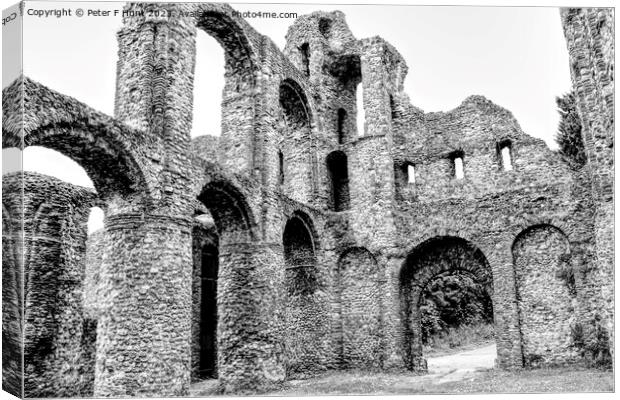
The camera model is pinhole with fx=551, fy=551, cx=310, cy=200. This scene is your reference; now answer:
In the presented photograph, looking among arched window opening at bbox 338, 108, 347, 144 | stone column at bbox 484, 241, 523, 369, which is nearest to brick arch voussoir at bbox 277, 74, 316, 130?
arched window opening at bbox 338, 108, 347, 144

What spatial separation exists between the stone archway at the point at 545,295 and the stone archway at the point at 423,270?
A: 1003mm

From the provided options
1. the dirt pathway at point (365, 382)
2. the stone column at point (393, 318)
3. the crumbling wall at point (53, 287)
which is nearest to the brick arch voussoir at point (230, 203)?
the crumbling wall at point (53, 287)

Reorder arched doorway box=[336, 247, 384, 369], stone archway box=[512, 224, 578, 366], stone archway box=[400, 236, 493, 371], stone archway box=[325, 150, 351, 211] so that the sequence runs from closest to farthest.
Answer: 1. stone archway box=[512, 224, 578, 366]
2. stone archway box=[400, 236, 493, 371]
3. arched doorway box=[336, 247, 384, 369]
4. stone archway box=[325, 150, 351, 211]

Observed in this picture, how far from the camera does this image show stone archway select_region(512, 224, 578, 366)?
504 inches

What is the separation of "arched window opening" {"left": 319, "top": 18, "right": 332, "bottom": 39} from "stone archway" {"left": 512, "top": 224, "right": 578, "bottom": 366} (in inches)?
377

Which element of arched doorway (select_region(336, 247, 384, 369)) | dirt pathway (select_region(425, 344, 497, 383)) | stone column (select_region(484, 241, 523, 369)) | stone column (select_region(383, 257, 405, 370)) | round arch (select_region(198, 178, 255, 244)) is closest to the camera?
round arch (select_region(198, 178, 255, 244))

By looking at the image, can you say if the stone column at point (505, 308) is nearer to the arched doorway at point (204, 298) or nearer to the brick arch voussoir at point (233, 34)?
the brick arch voussoir at point (233, 34)

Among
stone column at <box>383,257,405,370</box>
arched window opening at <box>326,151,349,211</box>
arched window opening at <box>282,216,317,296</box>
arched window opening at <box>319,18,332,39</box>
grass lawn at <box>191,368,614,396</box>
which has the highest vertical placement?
arched window opening at <box>319,18,332,39</box>

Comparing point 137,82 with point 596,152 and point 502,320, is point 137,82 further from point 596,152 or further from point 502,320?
point 502,320

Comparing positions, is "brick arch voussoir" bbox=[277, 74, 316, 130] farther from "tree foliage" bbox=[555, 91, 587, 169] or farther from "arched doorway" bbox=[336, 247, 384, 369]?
"tree foliage" bbox=[555, 91, 587, 169]

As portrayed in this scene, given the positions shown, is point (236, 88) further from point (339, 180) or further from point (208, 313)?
point (208, 313)

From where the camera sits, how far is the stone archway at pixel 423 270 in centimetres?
1439

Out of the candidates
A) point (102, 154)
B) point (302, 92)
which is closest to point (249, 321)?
point (102, 154)

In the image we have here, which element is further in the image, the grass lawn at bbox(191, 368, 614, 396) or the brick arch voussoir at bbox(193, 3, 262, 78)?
the brick arch voussoir at bbox(193, 3, 262, 78)
